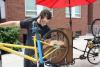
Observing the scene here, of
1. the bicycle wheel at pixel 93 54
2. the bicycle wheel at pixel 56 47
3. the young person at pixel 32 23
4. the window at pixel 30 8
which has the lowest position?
the bicycle wheel at pixel 93 54

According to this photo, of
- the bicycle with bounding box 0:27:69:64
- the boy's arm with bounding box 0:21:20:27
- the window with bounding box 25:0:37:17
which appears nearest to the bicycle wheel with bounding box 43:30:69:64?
the bicycle with bounding box 0:27:69:64

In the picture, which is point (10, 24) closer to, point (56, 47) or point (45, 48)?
point (45, 48)

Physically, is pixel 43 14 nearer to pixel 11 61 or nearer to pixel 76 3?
pixel 76 3

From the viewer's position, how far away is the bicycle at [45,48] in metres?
5.52

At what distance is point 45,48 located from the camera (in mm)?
6023

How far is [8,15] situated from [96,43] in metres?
7.23

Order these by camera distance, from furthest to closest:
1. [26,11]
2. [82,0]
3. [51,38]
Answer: [26,11]
[82,0]
[51,38]

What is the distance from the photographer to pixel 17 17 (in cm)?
1602

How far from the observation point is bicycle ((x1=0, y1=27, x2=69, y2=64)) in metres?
5.52

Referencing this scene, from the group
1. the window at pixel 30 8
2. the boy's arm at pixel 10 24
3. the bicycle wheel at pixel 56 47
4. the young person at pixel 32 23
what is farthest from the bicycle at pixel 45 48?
the window at pixel 30 8

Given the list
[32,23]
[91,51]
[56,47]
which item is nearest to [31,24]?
[32,23]

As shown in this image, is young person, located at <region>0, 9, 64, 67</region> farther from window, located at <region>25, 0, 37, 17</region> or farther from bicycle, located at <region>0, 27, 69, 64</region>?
window, located at <region>25, 0, 37, 17</region>

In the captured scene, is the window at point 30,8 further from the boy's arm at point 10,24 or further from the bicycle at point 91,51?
the boy's arm at point 10,24

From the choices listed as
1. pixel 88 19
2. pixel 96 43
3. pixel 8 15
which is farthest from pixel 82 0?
pixel 88 19
